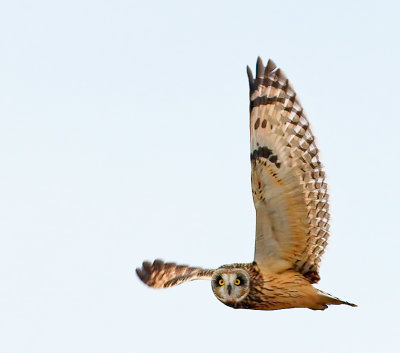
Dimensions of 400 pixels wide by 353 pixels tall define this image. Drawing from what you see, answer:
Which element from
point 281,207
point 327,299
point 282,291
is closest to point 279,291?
point 282,291

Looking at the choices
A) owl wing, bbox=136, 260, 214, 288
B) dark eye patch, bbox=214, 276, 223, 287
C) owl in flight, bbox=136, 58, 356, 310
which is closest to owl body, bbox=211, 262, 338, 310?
owl in flight, bbox=136, 58, 356, 310

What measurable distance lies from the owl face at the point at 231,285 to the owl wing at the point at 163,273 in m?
1.06

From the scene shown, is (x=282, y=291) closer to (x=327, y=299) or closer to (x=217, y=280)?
(x=327, y=299)

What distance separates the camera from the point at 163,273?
11312mm

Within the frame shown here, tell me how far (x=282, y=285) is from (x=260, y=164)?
1208 millimetres

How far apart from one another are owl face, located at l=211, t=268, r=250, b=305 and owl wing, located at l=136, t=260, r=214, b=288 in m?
1.06

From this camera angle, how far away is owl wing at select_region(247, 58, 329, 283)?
9039 mm

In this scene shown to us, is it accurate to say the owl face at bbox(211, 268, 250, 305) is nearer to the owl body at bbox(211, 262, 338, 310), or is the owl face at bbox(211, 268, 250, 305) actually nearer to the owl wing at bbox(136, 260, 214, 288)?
the owl body at bbox(211, 262, 338, 310)

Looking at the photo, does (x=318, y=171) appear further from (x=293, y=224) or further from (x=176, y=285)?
(x=176, y=285)

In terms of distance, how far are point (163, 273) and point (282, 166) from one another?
2.82 metres

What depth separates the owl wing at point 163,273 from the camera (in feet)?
35.7

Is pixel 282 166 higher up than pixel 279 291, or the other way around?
pixel 282 166

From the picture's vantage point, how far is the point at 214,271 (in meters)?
9.74

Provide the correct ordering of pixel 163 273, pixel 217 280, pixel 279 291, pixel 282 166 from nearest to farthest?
1. pixel 282 166
2. pixel 279 291
3. pixel 217 280
4. pixel 163 273
